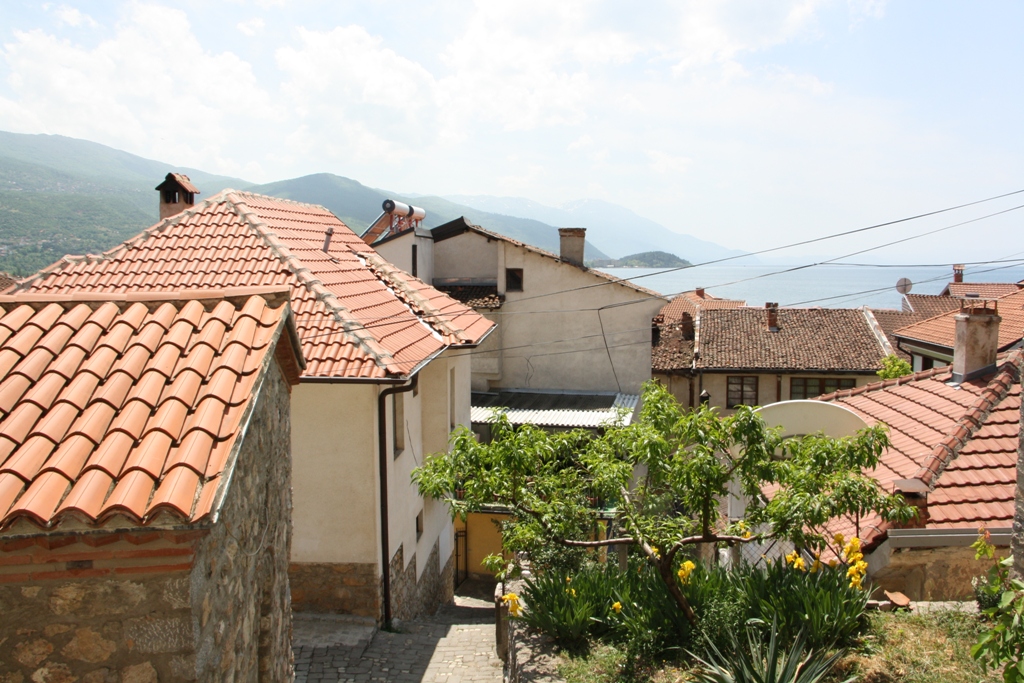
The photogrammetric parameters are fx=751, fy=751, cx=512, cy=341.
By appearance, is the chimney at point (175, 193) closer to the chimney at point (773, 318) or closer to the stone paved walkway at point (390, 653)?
the stone paved walkway at point (390, 653)

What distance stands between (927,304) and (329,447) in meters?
42.4

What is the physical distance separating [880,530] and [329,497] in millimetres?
6597

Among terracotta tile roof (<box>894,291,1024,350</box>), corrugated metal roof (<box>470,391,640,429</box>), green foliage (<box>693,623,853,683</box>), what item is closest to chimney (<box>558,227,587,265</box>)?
corrugated metal roof (<box>470,391,640,429</box>)

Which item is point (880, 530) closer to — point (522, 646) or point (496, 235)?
point (522, 646)

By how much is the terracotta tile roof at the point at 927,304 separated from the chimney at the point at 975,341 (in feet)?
101

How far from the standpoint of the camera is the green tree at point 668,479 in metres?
6.51

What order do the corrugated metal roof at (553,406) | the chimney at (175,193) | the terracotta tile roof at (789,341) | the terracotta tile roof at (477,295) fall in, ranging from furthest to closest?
the terracotta tile roof at (789,341) < the terracotta tile roof at (477,295) < the corrugated metal roof at (553,406) < the chimney at (175,193)

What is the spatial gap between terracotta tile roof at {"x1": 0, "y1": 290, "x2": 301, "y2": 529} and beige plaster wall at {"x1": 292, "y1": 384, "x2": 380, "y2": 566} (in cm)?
475

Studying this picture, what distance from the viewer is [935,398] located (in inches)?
475

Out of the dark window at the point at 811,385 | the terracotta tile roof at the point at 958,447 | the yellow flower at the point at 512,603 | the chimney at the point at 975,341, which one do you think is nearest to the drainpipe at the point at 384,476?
the yellow flower at the point at 512,603

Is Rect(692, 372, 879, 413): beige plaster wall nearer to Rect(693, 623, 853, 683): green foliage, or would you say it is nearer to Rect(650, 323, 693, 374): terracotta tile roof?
Rect(650, 323, 693, 374): terracotta tile roof

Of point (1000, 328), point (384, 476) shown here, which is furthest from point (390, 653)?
point (1000, 328)

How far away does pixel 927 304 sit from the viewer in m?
42.8

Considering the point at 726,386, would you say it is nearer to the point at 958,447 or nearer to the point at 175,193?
the point at 958,447
